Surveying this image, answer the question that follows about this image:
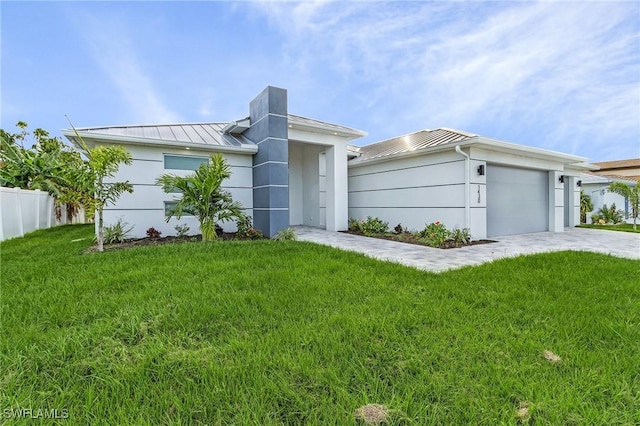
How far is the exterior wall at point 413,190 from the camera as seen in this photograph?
8570mm

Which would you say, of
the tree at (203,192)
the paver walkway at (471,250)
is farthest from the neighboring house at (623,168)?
the tree at (203,192)

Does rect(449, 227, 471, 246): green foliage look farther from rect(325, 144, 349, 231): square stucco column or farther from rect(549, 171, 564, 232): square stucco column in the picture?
rect(549, 171, 564, 232): square stucco column

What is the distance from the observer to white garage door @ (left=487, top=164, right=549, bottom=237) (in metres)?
9.26

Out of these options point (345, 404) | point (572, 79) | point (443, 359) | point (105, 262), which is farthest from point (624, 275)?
point (572, 79)

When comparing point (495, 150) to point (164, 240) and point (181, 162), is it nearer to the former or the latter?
point (181, 162)

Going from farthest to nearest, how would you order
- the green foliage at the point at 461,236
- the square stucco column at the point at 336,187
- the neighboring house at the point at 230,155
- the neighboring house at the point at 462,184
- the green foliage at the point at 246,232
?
1. the square stucco column at the point at 336,187
2. the green foliage at the point at 246,232
3. the neighboring house at the point at 462,184
4. the neighboring house at the point at 230,155
5. the green foliage at the point at 461,236

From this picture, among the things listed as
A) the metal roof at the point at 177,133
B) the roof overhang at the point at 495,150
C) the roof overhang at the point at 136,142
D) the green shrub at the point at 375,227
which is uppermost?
the metal roof at the point at 177,133

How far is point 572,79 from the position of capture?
10844 mm

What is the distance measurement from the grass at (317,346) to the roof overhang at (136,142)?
4543 mm

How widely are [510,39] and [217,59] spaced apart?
9.62 meters

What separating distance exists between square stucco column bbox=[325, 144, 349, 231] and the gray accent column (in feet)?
8.98

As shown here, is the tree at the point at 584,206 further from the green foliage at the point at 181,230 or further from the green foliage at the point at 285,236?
the green foliage at the point at 181,230

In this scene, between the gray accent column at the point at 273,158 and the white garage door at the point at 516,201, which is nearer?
the gray accent column at the point at 273,158

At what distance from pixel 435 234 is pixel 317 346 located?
260 inches
